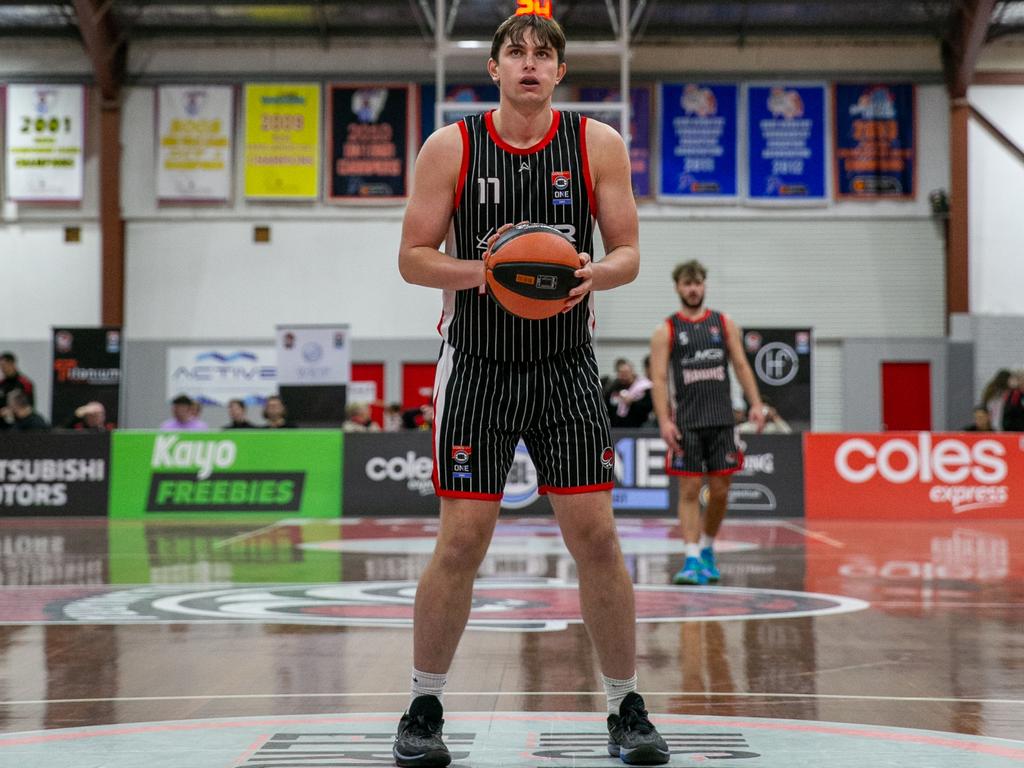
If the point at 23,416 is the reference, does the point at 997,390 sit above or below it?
above

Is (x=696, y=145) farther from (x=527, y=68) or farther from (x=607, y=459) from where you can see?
(x=607, y=459)

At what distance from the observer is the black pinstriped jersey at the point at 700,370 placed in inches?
295

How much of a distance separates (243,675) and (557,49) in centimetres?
264

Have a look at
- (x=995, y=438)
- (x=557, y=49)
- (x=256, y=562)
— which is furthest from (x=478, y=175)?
(x=995, y=438)

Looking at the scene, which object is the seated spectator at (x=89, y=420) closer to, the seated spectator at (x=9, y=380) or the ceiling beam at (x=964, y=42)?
the seated spectator at (x=9, y=380)

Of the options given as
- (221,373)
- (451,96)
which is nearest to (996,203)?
(451,96)

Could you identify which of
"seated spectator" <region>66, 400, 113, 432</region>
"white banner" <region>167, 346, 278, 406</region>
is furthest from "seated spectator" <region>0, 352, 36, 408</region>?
"white banner" <region>167, 346, 278, 406</region>

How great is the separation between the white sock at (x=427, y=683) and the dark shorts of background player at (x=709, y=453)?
435 cm

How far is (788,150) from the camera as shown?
2275 centimetres

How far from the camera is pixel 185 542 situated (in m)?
10.6

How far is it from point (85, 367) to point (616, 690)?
14.9m

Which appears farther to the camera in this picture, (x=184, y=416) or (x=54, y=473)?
(x=184, y=416)

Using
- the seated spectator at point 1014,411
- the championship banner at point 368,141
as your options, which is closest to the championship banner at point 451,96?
the championship banner at point 368,141

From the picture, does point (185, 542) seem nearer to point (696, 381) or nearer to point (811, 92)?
Result: point (696, 381)
